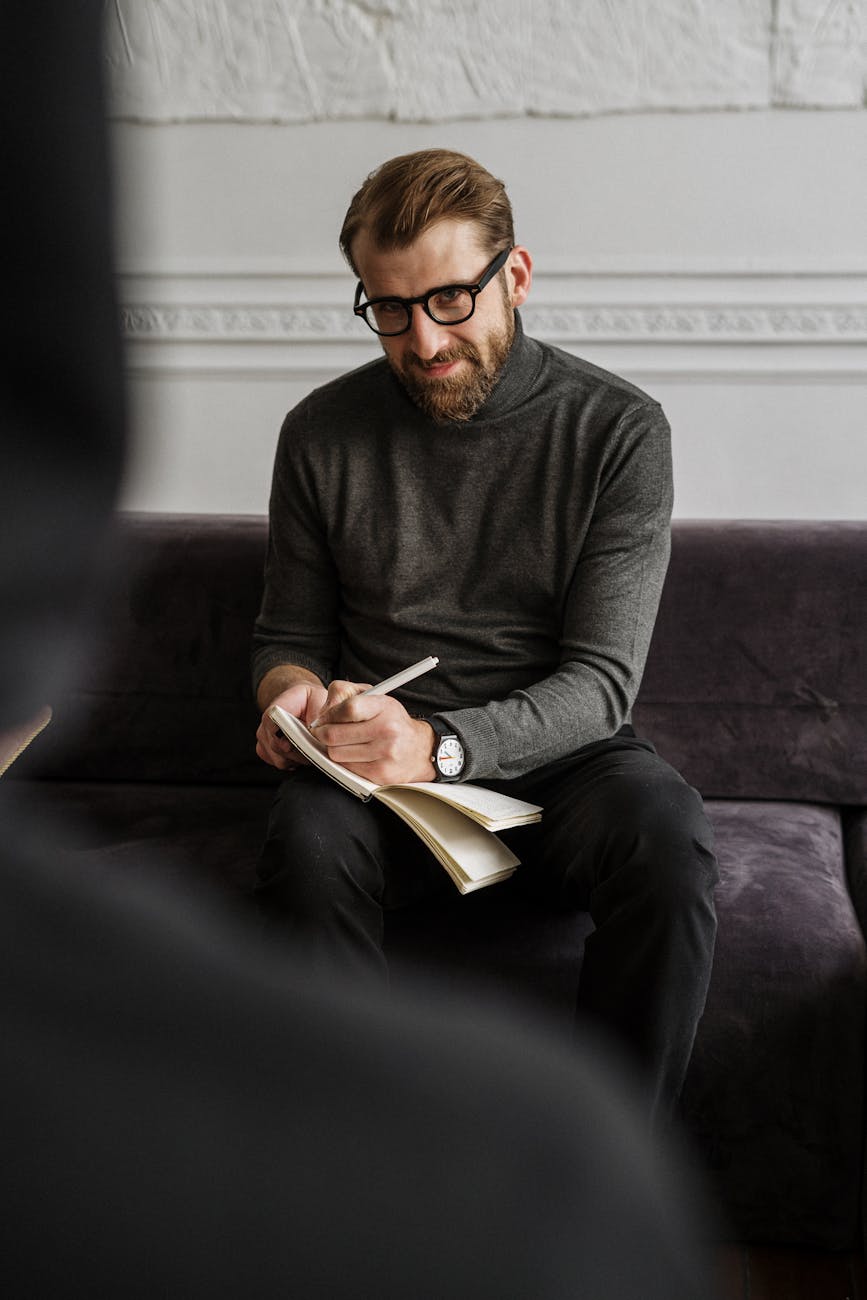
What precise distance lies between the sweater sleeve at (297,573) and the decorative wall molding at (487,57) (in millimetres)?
812

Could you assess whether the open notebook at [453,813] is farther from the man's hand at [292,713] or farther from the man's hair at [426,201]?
the man's hair at [426,201]

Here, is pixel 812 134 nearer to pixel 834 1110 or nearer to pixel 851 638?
pixel 851 638

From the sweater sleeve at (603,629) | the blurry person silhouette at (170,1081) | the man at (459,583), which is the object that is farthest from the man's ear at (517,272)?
the blurry person silhouette at (170,1081)

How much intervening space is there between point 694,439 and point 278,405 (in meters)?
0.83

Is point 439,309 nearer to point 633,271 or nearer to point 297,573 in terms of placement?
point 297,573

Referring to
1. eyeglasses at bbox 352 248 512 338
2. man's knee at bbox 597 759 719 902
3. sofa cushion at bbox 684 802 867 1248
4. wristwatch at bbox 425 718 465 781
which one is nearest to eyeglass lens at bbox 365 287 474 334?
eyeglasses at bbox 352 248 512 338

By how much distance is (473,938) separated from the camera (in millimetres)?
1748

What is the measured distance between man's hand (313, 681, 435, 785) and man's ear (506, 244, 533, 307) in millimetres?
688

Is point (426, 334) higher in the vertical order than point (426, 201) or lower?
lower

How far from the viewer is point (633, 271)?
2512 millimetres

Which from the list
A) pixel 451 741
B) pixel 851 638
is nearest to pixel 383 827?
pixel 451 741

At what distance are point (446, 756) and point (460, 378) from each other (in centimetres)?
58

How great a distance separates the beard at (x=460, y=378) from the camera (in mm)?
1937

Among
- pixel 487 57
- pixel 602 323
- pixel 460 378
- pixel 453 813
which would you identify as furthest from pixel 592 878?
pixel 487 57
